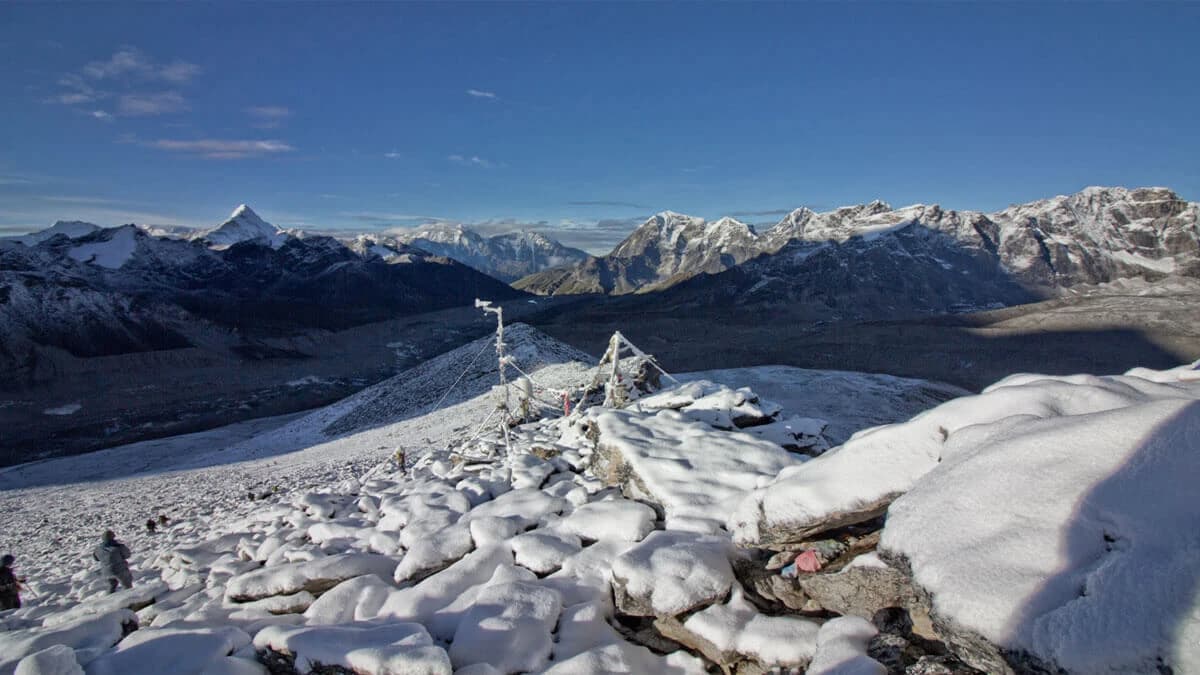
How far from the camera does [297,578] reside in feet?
27.2

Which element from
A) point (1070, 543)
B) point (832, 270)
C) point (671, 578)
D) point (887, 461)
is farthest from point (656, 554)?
point (832, 270)

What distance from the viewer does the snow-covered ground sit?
15.2ft

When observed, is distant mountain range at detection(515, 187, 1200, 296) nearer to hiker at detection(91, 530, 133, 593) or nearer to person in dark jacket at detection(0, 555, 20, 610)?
hiker at detection(91, 530, 133, 593)

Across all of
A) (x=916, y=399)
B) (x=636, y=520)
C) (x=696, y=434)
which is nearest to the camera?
(x=636, y=520)

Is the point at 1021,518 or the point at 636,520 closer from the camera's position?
the point at 1021,518

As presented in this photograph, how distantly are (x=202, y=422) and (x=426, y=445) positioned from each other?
4062cm

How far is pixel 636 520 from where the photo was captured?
28.2ft

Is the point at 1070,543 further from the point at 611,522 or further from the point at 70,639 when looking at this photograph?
the point at 70,639

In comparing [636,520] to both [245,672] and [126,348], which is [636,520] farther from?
[126,348]

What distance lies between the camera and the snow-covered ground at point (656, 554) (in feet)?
15.2

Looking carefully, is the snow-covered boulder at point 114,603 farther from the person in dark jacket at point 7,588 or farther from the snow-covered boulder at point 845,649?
the snow-covered boulder at point 845,649

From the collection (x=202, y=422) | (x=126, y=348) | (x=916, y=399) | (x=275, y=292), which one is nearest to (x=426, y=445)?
(x=916, y=399)

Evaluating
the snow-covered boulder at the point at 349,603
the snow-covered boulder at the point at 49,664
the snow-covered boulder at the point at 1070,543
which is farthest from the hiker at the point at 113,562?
the snow-covered boulder at the point at 1070,543

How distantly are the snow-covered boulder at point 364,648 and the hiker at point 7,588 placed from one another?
9076 mm
